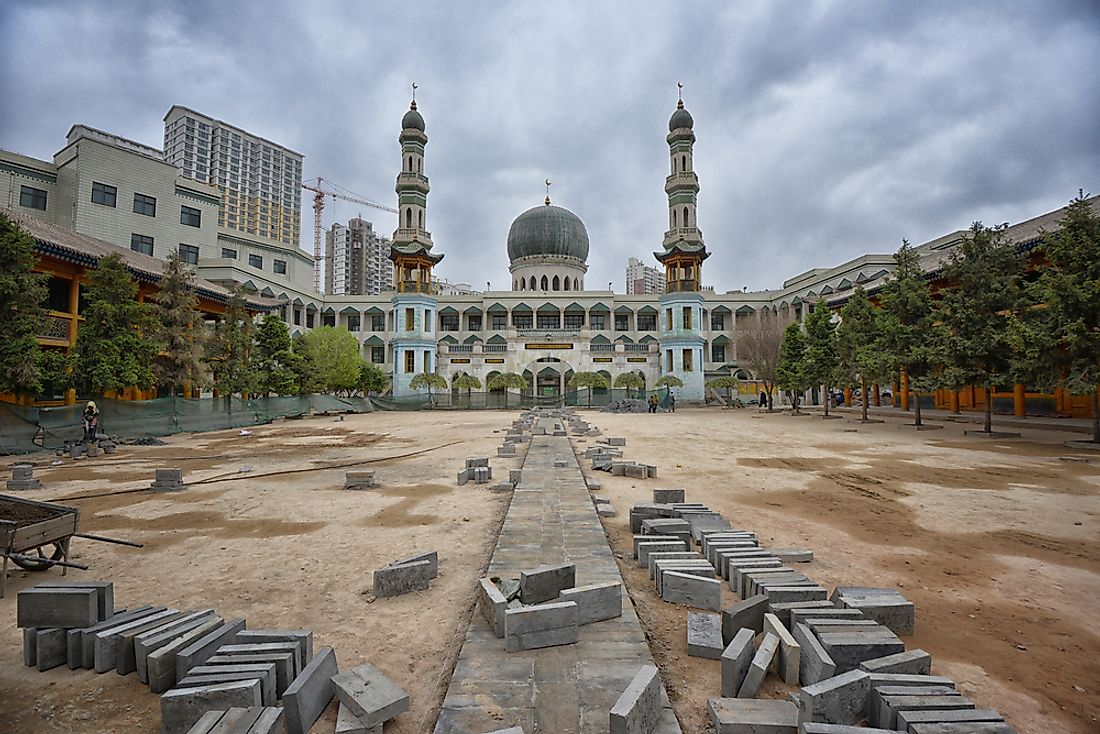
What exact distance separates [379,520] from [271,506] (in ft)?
7.99

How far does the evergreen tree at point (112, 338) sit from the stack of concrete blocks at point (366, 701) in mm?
22836

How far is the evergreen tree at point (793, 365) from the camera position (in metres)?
36.3

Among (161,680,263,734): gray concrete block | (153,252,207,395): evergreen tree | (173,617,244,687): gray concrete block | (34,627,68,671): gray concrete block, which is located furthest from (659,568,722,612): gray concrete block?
(153,252,207,395): evergreen tree

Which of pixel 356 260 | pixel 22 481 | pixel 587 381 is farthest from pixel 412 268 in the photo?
pixel 356 260

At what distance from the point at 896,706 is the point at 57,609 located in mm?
5933

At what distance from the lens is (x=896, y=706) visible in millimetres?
3178

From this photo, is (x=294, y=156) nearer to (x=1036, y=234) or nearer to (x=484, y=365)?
(x=484, y=365)

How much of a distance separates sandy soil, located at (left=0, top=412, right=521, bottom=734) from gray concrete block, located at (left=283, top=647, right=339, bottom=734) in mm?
126

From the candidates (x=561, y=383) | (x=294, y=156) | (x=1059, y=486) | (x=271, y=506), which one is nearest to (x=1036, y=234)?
(x=1059, y=486)

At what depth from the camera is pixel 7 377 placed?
17516 mm

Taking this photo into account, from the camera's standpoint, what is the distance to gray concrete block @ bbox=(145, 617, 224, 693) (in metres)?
3.71

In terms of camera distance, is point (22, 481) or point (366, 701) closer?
point (366, 701)

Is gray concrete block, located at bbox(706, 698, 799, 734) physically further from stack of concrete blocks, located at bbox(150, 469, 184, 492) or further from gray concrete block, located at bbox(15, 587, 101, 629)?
stack of concrete blocks, located at bbox(150, 469, 184, 492)

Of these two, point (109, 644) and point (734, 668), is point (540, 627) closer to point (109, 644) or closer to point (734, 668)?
point (734, 668)
